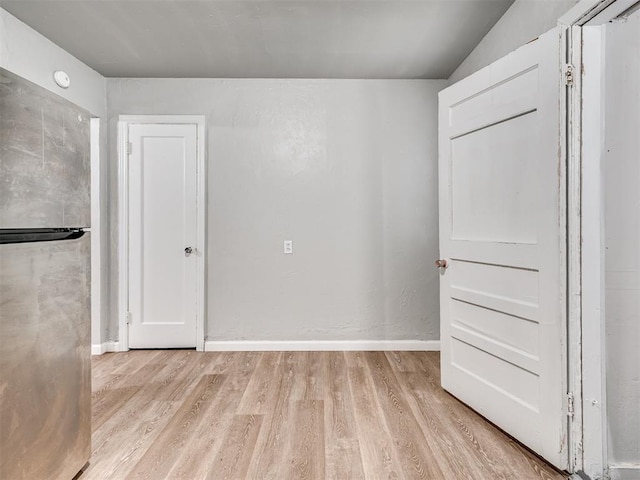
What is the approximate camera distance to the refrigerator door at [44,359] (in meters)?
1.19

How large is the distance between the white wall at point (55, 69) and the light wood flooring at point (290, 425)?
1157 millimetres

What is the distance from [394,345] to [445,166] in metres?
1.74

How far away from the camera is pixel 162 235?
11.3 ft

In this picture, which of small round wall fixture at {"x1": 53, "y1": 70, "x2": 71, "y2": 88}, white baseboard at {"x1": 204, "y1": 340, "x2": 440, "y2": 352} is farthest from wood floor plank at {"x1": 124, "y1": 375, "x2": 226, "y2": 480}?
small round wall fixture at {"x1": 53, "y1": 70, "x2": 71, "y2": 88}

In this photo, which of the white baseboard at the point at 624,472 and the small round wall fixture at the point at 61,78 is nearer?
the white baseboard at the point at 624,472

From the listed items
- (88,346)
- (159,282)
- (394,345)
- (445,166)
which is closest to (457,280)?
(445,166)

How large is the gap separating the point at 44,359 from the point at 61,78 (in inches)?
94.3

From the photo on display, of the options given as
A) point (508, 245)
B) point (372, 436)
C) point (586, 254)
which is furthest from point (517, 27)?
point (372, 436)

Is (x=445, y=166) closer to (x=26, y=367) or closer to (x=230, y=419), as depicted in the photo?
(x=230, y=419)

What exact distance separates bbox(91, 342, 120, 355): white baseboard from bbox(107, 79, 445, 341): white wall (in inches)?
5.8

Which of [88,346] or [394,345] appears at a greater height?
[88,346]

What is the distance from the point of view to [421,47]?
2.84 meters

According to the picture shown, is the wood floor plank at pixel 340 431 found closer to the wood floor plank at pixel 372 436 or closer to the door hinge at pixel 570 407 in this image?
the wood floor plank at pixel 372 436

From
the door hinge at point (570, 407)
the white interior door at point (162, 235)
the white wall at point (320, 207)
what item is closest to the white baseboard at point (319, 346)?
the white wall at point (320, 207)
